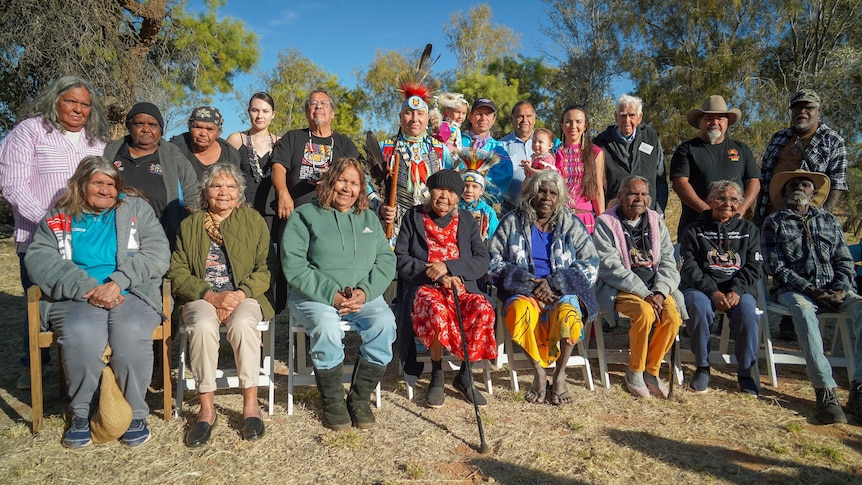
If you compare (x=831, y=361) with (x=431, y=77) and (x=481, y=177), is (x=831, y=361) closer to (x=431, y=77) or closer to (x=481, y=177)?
(x=481, y=177)

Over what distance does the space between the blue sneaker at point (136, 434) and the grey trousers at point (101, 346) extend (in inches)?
1.6

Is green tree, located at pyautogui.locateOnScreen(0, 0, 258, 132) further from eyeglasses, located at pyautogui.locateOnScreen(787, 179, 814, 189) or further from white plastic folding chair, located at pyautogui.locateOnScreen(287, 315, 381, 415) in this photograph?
eyeglasses, located at pyautogui.locateOnScreen(787, 179, 814, 189)

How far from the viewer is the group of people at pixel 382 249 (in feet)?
11.1

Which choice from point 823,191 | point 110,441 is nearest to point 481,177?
point 823,191

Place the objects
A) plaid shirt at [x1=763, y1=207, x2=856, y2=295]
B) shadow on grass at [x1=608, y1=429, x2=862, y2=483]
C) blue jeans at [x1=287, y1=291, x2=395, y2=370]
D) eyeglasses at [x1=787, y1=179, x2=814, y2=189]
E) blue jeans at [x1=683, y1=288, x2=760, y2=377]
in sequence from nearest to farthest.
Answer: shadow on grass at [x1=608, y1=429, x2=862, y2=483] → blue jeans at [x1=287, y1=291, x2=395, y2=370] → blue jeans at [x1=683, y1=288, x2=760, y2=377] → plaid shirt at [x1=763, y1=207, x2=856, y2=295] → eyeglasses at [x1=787, y1=179, x2=814, y2=189]

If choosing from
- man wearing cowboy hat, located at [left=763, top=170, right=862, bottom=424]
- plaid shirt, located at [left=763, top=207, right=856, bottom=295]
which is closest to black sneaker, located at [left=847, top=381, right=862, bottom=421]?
man wearing cowboy hat, located at [left=763, top=170, right=862, bottom=424]

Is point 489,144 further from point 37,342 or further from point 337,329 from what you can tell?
point 37,342

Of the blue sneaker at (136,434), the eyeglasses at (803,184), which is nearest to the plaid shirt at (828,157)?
the eyeglasses at (803,184)

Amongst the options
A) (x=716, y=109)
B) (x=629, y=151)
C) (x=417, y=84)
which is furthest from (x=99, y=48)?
(x=716, y=109)

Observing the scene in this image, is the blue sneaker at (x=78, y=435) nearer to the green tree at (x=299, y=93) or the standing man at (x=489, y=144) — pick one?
the standing man at (x=489, y=144)

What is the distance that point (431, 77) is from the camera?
4762mm

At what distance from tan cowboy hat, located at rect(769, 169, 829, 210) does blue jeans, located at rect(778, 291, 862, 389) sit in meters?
0.90

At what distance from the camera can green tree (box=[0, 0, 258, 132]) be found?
9.83 m

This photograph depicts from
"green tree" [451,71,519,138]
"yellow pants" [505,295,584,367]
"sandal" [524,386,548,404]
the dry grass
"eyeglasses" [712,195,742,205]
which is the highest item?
"green tree" [451,71,519,138]
